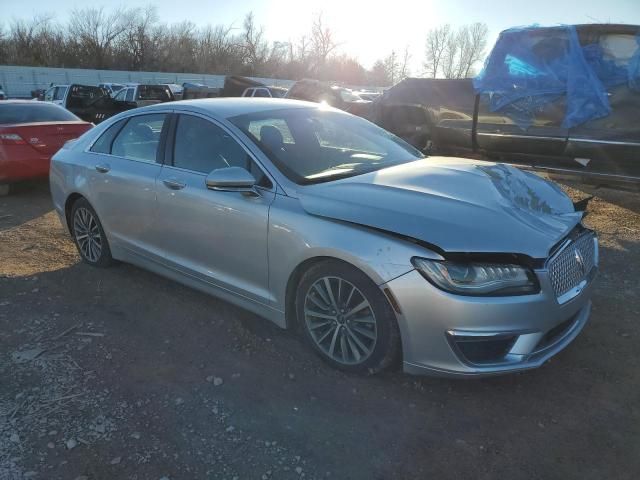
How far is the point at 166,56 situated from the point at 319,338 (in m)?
64.6

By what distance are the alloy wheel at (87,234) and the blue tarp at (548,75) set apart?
5554 mm

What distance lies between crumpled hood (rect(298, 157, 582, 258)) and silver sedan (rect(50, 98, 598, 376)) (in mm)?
10

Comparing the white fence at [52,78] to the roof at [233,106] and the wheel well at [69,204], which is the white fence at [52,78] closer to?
the wheel well at [69,204]

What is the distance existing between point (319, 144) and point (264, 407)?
6.19ft

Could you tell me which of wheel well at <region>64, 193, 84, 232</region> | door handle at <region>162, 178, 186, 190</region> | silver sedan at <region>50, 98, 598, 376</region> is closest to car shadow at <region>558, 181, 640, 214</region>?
silver sedan at <region>50, 98, 598, 376</region>

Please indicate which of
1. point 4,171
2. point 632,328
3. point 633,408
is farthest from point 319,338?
point 4,171

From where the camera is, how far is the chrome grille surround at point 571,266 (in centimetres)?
270

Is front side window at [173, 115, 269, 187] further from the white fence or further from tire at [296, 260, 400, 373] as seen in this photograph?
the white fence

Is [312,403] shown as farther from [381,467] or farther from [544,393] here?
[544,393]

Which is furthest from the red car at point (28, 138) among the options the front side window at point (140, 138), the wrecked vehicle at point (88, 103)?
the wrecked vehicle at point (88, 103)

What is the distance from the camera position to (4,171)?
767 cm

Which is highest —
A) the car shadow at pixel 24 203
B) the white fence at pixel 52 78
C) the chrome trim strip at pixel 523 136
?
the white fence at pixel 52 78

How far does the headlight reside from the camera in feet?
8.41

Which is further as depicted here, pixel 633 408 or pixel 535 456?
pixel 633 408
